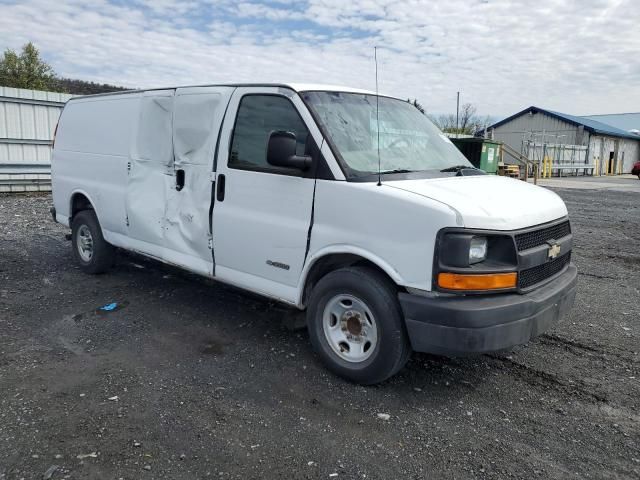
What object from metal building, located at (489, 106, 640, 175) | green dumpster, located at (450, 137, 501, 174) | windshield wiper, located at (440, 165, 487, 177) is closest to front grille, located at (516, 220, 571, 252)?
windshield wiper, located at (440, 165, 487, 177)

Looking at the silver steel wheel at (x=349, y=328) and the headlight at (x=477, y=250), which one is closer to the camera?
the headlight at (x=477, y=250)

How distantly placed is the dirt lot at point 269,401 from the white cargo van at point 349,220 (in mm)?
476

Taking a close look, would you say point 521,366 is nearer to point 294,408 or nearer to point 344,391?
point 344,391

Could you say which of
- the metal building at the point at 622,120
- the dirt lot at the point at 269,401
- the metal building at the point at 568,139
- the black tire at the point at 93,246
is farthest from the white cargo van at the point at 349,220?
the metal building at the point at 622,120

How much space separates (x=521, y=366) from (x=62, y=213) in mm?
6094

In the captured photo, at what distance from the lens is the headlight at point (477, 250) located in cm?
330

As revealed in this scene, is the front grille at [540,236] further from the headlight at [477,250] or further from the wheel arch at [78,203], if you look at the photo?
the wheel arch at [78,203]

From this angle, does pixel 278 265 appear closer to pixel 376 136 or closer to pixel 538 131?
pixel 376 136

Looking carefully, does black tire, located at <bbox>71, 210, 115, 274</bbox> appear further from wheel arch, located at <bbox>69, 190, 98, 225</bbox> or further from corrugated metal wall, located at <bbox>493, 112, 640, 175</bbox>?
corrugated metal wall, located at <bbox>493, 112, 640, 175</bbox>

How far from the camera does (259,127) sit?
14.4 feet

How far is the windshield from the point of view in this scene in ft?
13.0

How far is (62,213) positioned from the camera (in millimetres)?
7094

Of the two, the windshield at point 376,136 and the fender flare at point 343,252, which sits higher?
the windshield at point 376,136

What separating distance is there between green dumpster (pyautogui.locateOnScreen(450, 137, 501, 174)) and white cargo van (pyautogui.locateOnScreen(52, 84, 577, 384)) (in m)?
16.5
